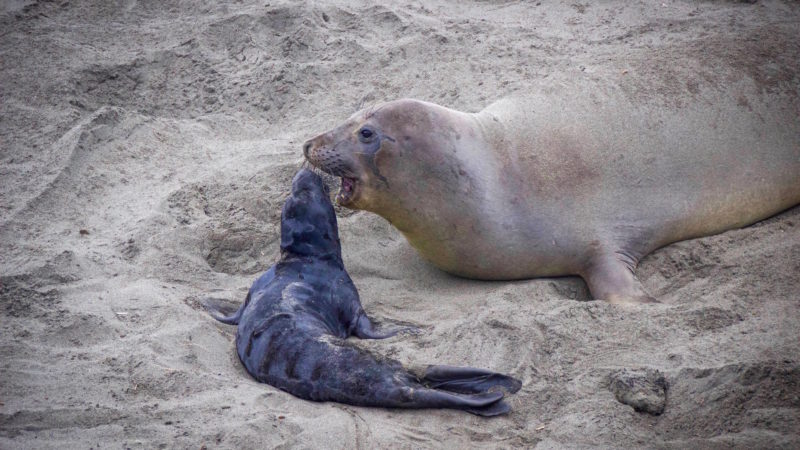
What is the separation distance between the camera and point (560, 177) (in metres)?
4.58

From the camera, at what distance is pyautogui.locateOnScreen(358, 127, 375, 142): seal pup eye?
14.6 feet

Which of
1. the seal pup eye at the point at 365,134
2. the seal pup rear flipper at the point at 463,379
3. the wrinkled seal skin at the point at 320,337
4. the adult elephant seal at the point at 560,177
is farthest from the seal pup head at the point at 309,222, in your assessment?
the seal pup rear flipper at the point at 463,379

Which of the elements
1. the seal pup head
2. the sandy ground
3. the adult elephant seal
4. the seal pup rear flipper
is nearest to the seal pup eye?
the adult elephant seal

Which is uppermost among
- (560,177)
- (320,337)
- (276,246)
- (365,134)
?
(365,134)

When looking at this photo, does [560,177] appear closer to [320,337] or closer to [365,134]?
[365,134]

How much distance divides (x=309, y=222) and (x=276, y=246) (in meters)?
0.38

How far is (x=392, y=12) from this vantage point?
670cm

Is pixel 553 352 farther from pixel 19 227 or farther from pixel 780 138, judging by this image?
pixel 19 227

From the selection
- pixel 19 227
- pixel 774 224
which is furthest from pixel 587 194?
pixel 19 227

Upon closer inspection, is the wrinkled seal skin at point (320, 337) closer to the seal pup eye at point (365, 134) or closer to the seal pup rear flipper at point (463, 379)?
the seal pup rear flipper at point (463, 379)

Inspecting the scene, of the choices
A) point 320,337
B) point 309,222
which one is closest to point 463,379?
point 320,337

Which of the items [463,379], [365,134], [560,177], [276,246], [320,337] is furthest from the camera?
[276,246]

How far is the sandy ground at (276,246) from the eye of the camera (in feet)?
10.6

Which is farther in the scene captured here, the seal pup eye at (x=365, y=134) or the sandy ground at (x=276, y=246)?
the seal pup eye at (x=365, y=134)
